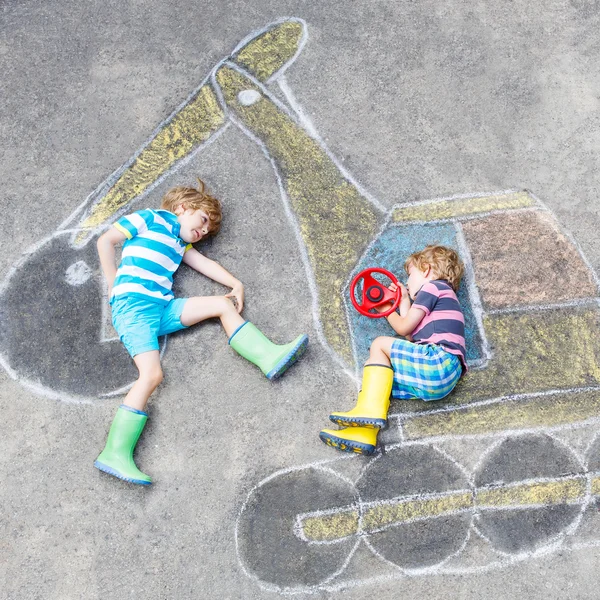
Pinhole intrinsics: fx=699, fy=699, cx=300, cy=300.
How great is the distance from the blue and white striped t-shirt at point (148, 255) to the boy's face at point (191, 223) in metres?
0.05

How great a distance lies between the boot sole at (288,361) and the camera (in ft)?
13.8

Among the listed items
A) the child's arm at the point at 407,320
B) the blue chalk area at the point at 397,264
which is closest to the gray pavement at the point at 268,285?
the blue chalk area at the point at 397,264

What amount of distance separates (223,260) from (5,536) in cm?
210

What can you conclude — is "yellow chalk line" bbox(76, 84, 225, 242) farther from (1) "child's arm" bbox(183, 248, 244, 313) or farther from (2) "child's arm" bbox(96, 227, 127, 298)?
(1) "child's arm" bbox(183, 248, 244, 313)

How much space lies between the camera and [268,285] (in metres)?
4.56

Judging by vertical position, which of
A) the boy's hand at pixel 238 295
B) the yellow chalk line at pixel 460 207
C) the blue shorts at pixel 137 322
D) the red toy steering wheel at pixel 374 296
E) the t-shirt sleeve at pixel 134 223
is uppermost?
the t-shirt sleeve at pixel 134 223

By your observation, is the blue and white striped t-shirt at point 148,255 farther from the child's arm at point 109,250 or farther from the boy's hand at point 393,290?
the boy's hand at point 393,290

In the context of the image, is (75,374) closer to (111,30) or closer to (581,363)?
(111,30)

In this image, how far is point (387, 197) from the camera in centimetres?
482

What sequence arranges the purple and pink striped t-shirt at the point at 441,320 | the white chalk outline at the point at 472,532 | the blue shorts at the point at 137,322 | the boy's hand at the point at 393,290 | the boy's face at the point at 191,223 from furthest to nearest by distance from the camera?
the boy's face at the point at 191,223 < the boy's hand at the point at 393,290 < the blue shorts at the point at 137,322 < the purple and pink striped t-shirt at the point at 441,320 < the white chalk outline at the point at 472,532

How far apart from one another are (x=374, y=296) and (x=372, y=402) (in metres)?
0.68

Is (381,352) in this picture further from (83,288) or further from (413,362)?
(83,288)

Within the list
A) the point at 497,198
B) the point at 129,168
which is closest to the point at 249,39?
the point at 129,168

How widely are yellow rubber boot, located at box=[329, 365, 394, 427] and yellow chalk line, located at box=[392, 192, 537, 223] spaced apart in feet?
3.81
